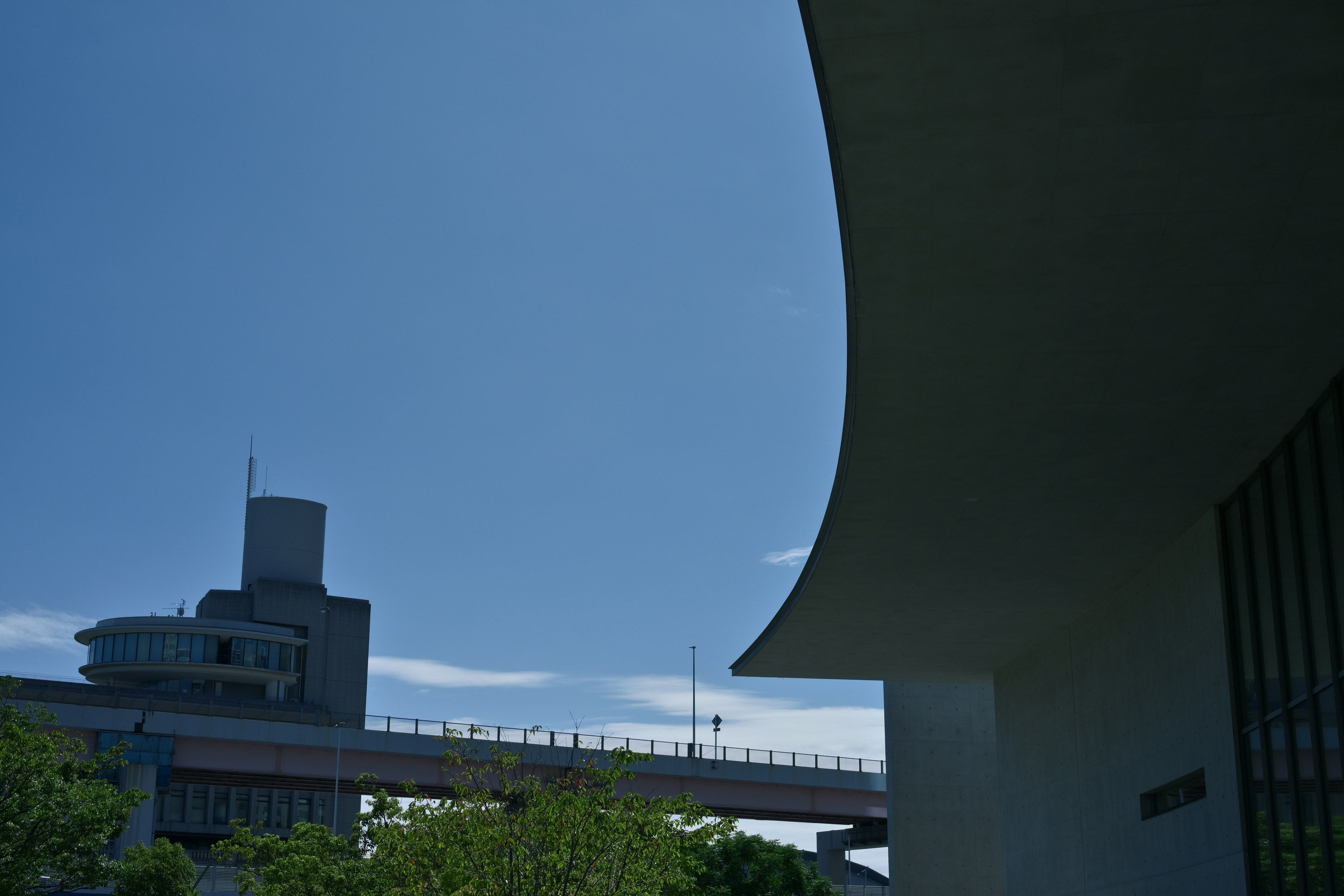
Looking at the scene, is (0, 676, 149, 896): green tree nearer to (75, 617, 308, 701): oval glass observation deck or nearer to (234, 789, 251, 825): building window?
(75, 617, 308, 701): oval glass observation deck

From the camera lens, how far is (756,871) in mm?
41250

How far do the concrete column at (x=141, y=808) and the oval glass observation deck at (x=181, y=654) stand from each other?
3668 cm

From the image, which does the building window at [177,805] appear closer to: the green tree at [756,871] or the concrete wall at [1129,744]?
the green tree at [756,871]

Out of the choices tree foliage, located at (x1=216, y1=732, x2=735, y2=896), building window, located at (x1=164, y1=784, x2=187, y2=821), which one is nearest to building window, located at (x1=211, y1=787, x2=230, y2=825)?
building window, located at (x1=164, y1=784, x2=187, y2=821)

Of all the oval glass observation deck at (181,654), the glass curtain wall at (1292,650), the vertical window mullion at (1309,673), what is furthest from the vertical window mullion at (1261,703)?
the oval glass observation deck at (181,654)

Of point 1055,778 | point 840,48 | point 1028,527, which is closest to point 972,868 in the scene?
point 1055,778

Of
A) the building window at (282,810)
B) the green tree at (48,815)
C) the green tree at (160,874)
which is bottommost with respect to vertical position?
the green tree at (160,874)

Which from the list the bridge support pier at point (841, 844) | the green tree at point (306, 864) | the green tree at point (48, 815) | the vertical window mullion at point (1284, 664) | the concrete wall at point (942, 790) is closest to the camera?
the vertical window mullion at point (1284, 664)

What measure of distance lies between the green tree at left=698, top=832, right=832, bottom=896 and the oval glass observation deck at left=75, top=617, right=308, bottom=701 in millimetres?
54399

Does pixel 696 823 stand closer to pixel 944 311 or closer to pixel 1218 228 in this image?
pixel 944 311

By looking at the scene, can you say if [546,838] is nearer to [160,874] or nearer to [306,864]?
[306,864]

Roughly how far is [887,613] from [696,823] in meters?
10.4

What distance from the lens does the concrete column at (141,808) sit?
1908 inches

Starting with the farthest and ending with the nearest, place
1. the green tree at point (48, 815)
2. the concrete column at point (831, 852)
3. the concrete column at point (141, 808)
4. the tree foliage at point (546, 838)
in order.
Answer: the concrete column at point (831, 852) → the concrete column at point (141, 808) → the green tree at point (48, 815) → the tree foliage at point (546, 838)
